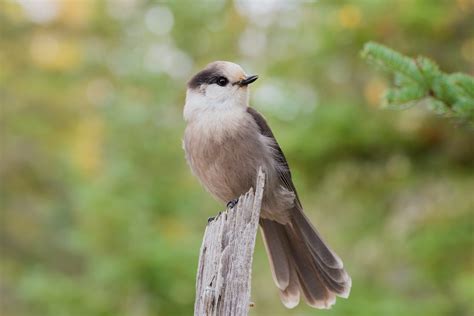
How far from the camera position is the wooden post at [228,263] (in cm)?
288

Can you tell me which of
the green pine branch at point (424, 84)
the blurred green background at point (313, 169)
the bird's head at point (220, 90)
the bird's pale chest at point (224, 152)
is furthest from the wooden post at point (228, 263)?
the blurred green background at point (313, 169)

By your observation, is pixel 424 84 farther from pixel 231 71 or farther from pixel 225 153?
pixel 231 71

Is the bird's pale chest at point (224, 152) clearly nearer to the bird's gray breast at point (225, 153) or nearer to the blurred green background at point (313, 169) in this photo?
the bird's gray breast at point (225, 153)

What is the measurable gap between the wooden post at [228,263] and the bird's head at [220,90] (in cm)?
113

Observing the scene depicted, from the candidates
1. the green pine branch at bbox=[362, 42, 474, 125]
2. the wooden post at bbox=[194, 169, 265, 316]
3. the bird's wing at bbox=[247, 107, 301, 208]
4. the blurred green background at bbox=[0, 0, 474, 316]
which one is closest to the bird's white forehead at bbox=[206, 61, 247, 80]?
the bird's wing at bbox=[247, 107, 301, 208]

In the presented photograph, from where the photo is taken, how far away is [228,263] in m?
2.96

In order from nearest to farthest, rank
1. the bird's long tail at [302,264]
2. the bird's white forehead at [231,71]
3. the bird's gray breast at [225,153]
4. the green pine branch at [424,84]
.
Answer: the green pine branch at [424,84], the bird's gray breast at [225,153], the bird's long tail at [302,264], the bird's white forehead at [231,71]

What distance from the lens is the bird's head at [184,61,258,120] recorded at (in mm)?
4258

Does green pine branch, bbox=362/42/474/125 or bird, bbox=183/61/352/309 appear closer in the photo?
green pine branch, bbox=362/42/474/125

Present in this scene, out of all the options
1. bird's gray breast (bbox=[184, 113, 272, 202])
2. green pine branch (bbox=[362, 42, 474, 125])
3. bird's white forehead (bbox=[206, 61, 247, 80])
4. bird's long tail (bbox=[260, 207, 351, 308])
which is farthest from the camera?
bird's white forehead (bbox=[206, 61, 247, 80])

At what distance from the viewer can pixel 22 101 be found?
14.3 m

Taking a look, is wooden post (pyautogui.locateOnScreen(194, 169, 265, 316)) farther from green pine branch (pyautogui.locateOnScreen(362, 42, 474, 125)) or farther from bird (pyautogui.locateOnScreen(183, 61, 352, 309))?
bird (pyautogui.locateOnScreen(183, 61, 352, 309))

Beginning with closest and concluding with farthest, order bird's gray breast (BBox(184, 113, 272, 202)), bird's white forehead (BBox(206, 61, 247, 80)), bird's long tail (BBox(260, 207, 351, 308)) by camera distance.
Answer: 1. bird's gray breast (BBox(184, 113, 272, 202))
2. bird's long tail (BBox(260, 207, 351, 308))
3. bird's white forehead (BBox(206, 61, 247, 80))

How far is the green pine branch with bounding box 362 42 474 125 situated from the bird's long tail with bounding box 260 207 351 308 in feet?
4.98
